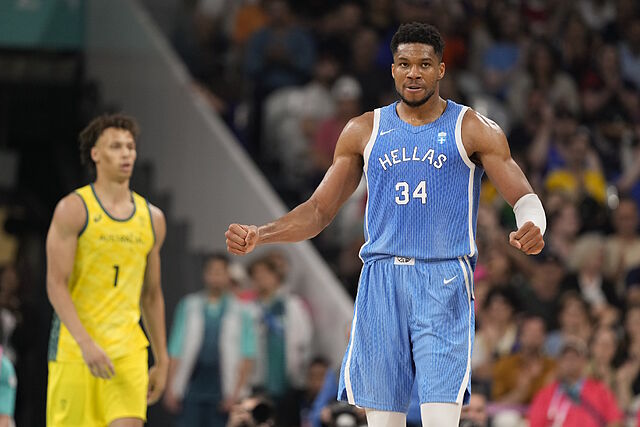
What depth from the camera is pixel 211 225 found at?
13.7 m

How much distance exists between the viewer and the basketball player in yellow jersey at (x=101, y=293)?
7590 mm

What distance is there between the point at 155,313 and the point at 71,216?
0.82 metres

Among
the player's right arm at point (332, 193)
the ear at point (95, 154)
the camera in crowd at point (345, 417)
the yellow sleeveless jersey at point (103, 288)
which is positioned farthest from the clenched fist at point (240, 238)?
the camera in crowd at point (345, 417)

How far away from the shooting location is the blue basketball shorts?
19.6 ft

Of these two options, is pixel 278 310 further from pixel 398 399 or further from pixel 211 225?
pixel 398 399

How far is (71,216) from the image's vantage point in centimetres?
762

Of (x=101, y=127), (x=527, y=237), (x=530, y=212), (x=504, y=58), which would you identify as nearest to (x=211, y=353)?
(x=101, y=127)

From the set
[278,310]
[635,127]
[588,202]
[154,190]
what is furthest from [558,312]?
[154,190]

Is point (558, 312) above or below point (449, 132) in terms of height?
below

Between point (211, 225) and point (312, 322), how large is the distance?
1789 mm

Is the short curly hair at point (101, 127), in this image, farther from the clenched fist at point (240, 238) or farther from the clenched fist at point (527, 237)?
the clenched fist at point (527, 237)

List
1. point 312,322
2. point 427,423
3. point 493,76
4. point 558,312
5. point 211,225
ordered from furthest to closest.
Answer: point 493,76 → point 211,225 → point 312,322 → point 558,312 → point 427,423

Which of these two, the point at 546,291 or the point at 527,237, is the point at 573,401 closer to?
the point at 546,291

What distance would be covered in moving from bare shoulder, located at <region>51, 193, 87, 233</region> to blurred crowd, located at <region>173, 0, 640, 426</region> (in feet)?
11.0
